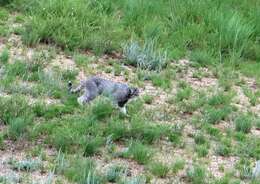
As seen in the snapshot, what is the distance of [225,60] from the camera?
10.8 meters

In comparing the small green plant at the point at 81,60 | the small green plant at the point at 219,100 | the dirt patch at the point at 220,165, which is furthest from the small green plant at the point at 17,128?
the small green plant at the point at 219,100

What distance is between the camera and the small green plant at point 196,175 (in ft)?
21.4

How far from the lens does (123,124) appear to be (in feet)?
24.6

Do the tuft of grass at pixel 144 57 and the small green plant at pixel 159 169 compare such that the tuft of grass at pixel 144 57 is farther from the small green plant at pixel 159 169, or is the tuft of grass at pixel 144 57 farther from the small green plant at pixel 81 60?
the small green plant at pixel 159 169

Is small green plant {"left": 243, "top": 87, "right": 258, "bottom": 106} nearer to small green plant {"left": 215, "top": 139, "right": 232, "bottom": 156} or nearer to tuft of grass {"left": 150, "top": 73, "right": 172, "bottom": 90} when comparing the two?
tuft of grass {"left": 150, "top": 73, "right": 172, "bottom": 90}

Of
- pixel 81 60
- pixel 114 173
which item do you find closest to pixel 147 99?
pixel 81 60

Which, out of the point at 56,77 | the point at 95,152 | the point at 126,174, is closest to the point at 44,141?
the point at 95,152

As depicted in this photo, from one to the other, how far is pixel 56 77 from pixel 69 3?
96.2 inches

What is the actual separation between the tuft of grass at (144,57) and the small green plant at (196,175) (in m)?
3.28

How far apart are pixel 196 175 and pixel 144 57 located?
358 centimetres

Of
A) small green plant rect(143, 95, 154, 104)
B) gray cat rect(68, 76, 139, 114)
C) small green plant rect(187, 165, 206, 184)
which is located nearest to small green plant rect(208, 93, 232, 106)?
small green plant rect(143, 95, 154, 104)

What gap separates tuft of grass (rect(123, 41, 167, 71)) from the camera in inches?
388

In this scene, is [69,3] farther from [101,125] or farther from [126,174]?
[126,174]

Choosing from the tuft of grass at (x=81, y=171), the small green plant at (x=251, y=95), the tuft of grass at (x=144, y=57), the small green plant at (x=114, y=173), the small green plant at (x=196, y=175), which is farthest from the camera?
the tuft of grass at (x=144, y=57)
